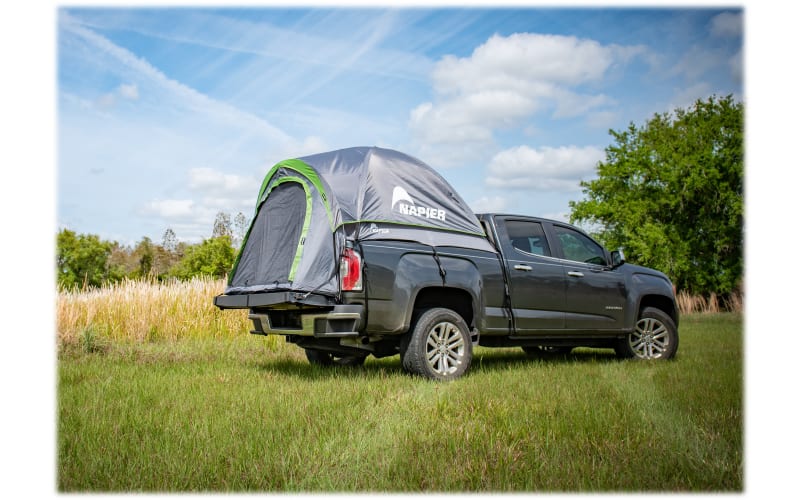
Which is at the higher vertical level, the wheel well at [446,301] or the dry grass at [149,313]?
the wheel well at [446,301]

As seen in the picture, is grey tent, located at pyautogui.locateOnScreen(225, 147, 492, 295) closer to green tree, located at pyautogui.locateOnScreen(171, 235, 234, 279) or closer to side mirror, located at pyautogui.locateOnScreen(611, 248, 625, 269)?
side mirror, located at pyautogui.locateOnScreen(611, 248, 625, 269)

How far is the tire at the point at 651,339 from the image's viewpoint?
9.83 metres

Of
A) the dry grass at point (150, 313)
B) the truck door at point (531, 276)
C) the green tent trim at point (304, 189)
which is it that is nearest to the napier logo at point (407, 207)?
the green tent trim at point (304, 189)

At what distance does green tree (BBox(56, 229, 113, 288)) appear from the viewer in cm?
2927

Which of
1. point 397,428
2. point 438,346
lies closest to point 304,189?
point 438,346

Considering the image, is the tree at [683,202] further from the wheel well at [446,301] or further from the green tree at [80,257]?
the wheel well at [446,301]

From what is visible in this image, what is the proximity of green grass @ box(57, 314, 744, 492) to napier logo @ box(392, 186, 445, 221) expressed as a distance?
193 cm

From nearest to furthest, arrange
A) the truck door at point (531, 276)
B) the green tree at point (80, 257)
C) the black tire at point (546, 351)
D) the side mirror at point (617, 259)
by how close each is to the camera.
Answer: the truck door at point (531, 276), the side mirror at point (617, 259), the black tire at point (546, 351), the green tree at point (80, 257)

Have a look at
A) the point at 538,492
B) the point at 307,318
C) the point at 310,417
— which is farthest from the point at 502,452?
the point at 307,318

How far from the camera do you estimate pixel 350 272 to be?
683 cm

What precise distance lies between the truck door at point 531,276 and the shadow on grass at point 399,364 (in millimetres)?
683

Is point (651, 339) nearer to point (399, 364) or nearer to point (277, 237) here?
point (399, 364)

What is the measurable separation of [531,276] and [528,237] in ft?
2.04

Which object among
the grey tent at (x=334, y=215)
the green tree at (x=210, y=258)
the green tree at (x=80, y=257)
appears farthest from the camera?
the green tree at (x=80, y=257)
